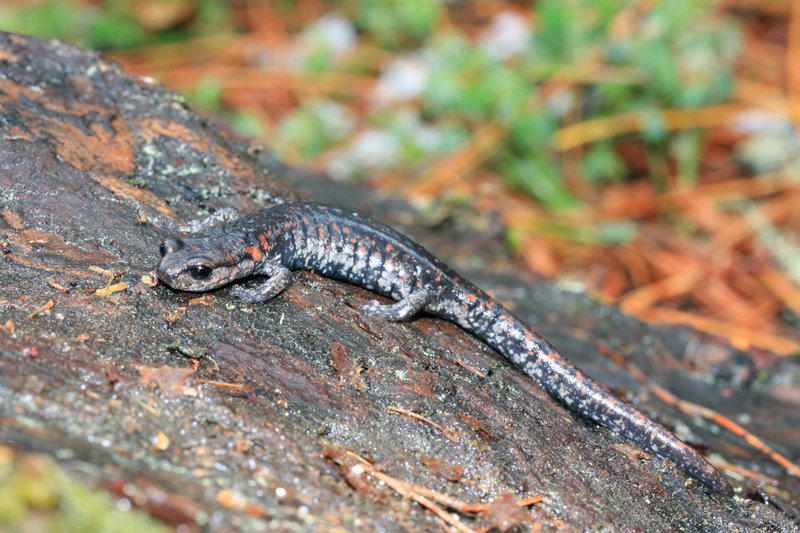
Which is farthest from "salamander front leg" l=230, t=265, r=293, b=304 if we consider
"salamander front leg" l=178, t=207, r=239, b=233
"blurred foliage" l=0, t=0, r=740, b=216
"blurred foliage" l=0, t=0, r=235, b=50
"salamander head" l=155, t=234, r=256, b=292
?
"blurred foliage" l=0, t=0, r=235, b=50

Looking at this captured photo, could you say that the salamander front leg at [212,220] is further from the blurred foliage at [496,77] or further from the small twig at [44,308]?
the blurred foliage at [496,77]

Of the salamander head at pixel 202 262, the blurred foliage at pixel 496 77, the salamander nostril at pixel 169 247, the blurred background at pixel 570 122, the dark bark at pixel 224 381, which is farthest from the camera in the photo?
the blurred foliage at pixel 496 77

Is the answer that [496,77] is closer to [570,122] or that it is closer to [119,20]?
[570,122]

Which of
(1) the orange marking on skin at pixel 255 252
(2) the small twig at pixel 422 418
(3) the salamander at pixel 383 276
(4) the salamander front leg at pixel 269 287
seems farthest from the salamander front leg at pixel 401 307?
(2) the small twig at pixel 422 418

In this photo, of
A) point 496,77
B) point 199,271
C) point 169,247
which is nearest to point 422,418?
point 199,271

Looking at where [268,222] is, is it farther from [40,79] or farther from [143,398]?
[40,79]

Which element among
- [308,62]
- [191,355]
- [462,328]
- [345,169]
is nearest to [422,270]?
[462,328]
